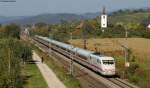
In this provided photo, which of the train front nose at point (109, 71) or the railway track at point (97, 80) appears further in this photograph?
the train front nose at point (109, 71)

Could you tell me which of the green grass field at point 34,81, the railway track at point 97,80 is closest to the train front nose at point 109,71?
the railway track at point 97,80

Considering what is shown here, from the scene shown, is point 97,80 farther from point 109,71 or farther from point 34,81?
point 34,81

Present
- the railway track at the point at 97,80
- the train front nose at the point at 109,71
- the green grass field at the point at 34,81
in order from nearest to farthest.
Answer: the railway track at the point at 97,80 < the green grass field at the point at 34,81 < the train front nose at the point at 109,71

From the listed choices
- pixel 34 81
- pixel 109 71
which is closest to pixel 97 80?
pixel 109 71

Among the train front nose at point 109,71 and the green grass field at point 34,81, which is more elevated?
the train front nose at point 109,71

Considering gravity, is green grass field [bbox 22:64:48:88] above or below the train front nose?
below

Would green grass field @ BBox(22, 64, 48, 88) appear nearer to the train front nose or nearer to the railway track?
the railway track

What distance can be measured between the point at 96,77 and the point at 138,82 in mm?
8883

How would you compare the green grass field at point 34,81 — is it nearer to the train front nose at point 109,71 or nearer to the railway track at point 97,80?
the railway track at point 97,80

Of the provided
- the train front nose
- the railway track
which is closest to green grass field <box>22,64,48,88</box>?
the railway track

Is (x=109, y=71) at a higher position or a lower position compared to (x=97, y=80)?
higher

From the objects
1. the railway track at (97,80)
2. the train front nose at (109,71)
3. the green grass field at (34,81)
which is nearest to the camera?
the railway track at (97,80)

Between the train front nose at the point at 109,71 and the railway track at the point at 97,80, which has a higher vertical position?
the train front nose at the point at 109,71

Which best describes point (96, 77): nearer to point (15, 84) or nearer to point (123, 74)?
point (123, 74)
